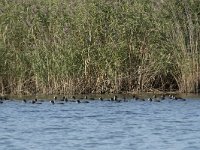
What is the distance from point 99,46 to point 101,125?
23.5 ft

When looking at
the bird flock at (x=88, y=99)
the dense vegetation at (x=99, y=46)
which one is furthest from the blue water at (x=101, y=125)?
the dense vegetation at (x=99, y=46)

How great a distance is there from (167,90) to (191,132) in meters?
8.86

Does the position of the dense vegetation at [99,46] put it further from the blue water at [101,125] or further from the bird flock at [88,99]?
the blue water at [101,125]

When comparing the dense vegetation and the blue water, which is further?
the dense vegetation

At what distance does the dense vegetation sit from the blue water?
1.42 m

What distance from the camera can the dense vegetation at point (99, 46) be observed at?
2631 cm

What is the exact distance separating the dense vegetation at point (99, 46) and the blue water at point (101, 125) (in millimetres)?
1420

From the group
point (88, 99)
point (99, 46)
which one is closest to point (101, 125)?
point (88, 99)

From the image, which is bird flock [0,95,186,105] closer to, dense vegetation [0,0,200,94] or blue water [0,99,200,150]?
blue water [0,99,200,150]

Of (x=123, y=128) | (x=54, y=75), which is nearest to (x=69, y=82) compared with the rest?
(x=54, y=75)

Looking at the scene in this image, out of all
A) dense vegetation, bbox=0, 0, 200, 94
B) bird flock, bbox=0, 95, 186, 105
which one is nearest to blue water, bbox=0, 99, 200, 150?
bird flock, bbox=0, 95, 186, 105

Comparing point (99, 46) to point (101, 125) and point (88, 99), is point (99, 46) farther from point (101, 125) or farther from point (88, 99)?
point (101, 125)

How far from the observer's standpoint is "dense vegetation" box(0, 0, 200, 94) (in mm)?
26312

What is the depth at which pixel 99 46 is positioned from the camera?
27047mm
